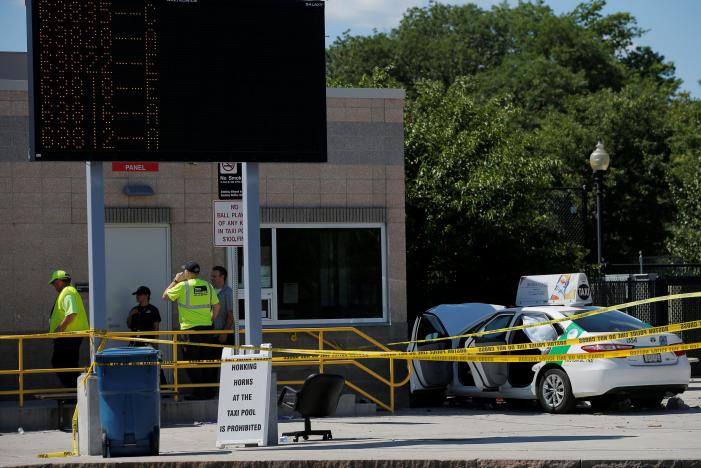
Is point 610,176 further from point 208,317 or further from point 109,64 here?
point 109,64

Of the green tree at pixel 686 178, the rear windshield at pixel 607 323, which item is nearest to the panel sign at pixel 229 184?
the rear windshield at pixel 607 323

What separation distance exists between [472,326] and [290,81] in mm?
6418

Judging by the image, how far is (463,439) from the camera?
523 inches

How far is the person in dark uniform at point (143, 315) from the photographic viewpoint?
1738 cm

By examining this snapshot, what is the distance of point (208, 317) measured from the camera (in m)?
17.0

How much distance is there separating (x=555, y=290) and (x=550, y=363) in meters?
2.14

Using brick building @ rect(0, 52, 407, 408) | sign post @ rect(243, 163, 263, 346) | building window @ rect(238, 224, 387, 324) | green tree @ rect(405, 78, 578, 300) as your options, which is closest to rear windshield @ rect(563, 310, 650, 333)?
brick building @ rect(0, 52, 407, 408)

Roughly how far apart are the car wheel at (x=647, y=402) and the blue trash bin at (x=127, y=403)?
7.73 meters

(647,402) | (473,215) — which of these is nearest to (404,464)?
(647,402)

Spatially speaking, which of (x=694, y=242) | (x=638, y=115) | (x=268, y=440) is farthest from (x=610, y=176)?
(x=268, y=440)

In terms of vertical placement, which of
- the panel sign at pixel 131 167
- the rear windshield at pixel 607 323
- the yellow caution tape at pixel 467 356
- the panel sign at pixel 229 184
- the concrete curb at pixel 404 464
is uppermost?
the panel sign at pixel 131 167

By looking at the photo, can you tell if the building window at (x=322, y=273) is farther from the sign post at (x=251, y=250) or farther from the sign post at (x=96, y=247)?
the sign post at (x=96, y=247)

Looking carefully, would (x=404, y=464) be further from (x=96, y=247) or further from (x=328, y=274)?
(x=328, y=274)

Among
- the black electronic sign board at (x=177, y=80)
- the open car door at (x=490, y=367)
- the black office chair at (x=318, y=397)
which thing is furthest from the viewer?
the open car door at (x=490, y=367)
